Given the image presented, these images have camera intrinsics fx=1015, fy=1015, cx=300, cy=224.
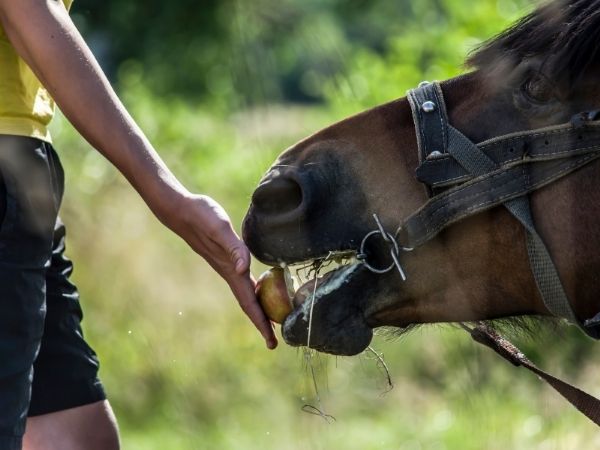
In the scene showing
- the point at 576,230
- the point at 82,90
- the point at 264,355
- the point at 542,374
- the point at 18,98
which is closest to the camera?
the point at 82,90

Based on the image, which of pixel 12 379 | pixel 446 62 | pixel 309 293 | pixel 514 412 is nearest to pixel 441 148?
pixel 309 293

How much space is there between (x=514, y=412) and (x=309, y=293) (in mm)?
3511

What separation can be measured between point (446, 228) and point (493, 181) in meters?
0.16

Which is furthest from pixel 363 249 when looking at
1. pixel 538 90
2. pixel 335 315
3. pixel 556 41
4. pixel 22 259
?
pixel 22 259

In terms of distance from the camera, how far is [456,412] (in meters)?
5.87

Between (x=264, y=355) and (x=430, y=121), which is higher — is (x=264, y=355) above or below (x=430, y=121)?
below

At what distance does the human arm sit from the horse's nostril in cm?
26

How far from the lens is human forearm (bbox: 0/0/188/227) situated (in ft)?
7.27

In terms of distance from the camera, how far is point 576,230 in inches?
97.5

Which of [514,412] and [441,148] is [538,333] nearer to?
[441,148]

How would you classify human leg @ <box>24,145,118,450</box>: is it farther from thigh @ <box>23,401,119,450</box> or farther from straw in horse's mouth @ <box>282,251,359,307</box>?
straw in horse's mouth @ <box>282,251,359,307</box>

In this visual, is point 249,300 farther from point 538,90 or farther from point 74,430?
point 538,90

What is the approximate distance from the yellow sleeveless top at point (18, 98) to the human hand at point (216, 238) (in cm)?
41

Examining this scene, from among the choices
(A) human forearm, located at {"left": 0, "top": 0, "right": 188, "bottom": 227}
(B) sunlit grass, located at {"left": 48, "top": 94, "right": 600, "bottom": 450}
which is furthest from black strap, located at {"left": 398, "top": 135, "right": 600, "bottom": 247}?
(B) sunlit grass, located at {"left": 48, "top": 94, "right": 600, "bottom": 450}
